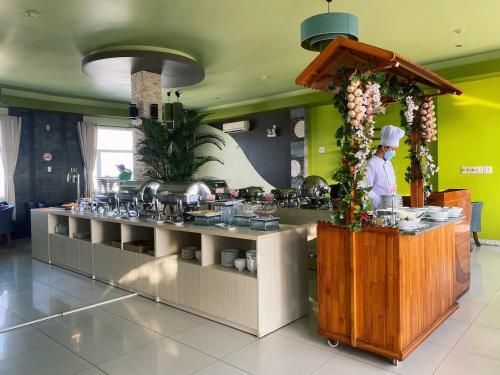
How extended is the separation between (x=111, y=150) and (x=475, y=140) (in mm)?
8654

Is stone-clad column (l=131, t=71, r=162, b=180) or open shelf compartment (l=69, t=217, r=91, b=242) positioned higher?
stone-clad column (l=131, t=71, r=162, b=180)

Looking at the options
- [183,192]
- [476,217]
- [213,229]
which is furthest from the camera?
[476,217]

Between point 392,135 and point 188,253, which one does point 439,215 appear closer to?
point 392,135

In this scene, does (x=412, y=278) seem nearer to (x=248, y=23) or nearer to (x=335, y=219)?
(x=335, y=219)

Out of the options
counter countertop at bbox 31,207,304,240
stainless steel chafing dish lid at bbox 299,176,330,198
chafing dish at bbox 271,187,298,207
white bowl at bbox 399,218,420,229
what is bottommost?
counter countertop at bbox 31,207,304,240

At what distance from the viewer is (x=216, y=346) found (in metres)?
2.88

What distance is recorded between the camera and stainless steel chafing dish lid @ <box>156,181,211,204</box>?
13.5 ft

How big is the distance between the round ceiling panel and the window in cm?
362

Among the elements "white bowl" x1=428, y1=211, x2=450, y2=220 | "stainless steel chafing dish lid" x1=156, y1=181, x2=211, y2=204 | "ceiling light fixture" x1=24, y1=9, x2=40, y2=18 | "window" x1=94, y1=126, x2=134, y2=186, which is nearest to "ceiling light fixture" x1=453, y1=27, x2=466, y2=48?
"white bowl" x1=428, y1=211, x2=450, y2=220

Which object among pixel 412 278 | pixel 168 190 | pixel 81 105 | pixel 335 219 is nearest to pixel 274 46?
pixel 168 190

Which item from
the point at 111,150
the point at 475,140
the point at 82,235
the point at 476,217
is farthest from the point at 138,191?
the point at 111,150

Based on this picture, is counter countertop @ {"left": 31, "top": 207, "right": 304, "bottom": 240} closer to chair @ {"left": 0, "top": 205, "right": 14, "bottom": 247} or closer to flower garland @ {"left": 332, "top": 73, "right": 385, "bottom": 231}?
flower garland @ {"left": 332, "top": 73, "right": 385, "bottom": 231}

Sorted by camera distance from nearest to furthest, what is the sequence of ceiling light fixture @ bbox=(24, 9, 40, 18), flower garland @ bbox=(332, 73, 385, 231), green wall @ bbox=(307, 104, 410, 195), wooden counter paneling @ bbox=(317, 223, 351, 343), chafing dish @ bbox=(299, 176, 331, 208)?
flower garland @ bbox=(332, 73, 385, 231)
wooden counter paneling @ bbox=(317, 223, 351, 343)
ceiling light fixture @ bbox=(24, 9, 40, 18)
chafing dish @ bbox=(299, 176, 331, 208)
green wall @ bbox=(307, 104, 410, 195)

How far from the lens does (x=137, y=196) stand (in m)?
4.70
